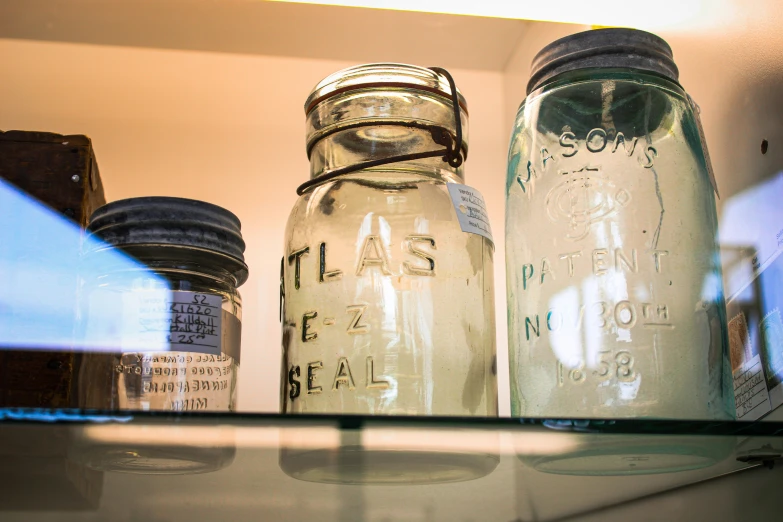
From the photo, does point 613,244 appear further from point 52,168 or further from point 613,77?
point 52,168

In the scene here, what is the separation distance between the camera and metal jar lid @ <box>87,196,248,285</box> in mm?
628

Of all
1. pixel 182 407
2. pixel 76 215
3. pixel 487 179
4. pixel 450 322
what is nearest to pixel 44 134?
pixel 76 215

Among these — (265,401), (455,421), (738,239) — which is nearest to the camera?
(455,421)

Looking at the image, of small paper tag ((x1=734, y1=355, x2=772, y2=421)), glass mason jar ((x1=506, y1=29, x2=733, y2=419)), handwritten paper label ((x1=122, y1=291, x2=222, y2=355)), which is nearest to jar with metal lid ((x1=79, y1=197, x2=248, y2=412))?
handwritten paper label ((x1=122, y1=291, x2=222, y2=355))

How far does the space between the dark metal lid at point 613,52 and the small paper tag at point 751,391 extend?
224 millimetres

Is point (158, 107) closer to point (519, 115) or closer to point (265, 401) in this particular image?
point (265, 401)

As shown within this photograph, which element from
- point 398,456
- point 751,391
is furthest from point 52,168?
point 751,391

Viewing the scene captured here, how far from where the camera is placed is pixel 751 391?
2.11 feet

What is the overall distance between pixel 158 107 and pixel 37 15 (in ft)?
0.52

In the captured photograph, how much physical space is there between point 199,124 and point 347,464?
519 mm

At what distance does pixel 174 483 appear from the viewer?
2.10 feet

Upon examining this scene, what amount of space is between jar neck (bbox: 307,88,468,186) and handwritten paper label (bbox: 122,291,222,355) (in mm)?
134

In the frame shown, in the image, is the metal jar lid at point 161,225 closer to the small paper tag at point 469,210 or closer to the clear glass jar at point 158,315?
the clear glass jar at point 158,315

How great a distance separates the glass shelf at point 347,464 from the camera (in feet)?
1.61
